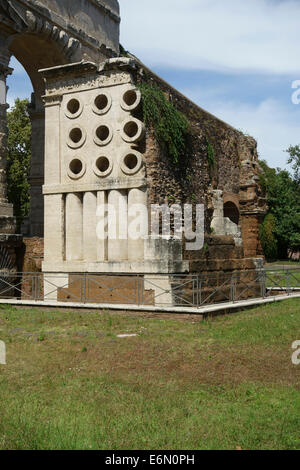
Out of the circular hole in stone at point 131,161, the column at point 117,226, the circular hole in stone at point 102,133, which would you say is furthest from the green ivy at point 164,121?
the column at point 117,226

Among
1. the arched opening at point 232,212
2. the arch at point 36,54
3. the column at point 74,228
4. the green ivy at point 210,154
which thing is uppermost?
the arch at point 36,54

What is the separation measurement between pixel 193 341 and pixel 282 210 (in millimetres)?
28159

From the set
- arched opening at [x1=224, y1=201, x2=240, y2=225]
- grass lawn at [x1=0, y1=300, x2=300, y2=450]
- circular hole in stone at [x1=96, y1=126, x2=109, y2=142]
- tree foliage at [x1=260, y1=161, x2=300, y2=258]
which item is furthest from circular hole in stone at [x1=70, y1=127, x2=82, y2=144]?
tree foliage at [x1=260, y1=161, x2=300, y2=258]

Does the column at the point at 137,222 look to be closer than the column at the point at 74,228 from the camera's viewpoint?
Yes

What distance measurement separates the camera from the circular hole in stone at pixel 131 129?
42.5 ft

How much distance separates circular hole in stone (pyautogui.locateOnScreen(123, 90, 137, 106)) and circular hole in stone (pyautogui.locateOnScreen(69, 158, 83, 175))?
2.08 metres

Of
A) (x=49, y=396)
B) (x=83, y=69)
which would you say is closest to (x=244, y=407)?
(x=49, y=396)

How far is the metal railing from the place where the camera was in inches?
467

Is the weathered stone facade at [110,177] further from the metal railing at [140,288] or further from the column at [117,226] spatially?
the metal railing at [140,288]

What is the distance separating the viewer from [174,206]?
1322 centimetres

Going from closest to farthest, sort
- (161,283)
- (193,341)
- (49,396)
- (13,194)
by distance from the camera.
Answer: (49,396) < (193,341) < (161,283) < (13,194)

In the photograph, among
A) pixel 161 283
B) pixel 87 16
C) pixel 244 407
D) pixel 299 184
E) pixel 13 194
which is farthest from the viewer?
pixel 299 184

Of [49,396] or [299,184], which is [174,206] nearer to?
[49,396]

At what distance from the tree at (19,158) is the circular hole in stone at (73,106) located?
17839 mm
